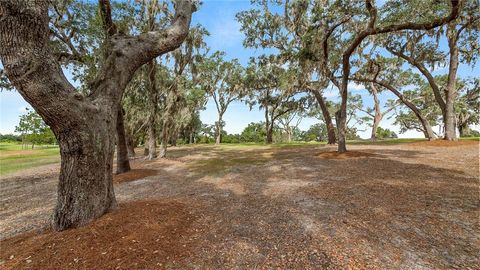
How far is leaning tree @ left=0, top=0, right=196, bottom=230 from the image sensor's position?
256 cm

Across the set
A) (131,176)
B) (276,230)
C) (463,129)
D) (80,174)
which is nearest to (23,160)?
(131,176)

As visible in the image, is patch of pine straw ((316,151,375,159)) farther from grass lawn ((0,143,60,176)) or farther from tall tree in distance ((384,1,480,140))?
grass lawn ((0,143,60,176))

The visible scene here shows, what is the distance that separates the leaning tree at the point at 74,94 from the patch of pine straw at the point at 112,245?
36cm

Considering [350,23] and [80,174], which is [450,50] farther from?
[80,174]

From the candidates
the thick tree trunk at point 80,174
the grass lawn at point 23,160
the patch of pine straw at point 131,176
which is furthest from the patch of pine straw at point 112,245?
the grass lawn at point 23,160

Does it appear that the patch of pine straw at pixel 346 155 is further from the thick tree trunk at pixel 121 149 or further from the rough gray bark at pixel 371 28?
the thick tree trunk at pixel 121 149

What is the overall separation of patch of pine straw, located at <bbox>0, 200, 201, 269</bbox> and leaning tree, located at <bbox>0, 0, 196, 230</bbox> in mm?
359

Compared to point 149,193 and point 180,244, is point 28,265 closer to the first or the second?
point 180,244

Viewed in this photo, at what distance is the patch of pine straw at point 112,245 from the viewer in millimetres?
2421

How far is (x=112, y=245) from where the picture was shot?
2719mm

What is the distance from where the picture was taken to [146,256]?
2549 millimetres

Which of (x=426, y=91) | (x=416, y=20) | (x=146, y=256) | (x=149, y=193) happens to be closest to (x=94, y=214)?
(x=146, y=256)

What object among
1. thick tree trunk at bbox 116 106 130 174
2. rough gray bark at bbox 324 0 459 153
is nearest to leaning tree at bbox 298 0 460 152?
rough gray bark at bbox 324 0 459 153

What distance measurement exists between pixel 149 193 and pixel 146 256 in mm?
3630
